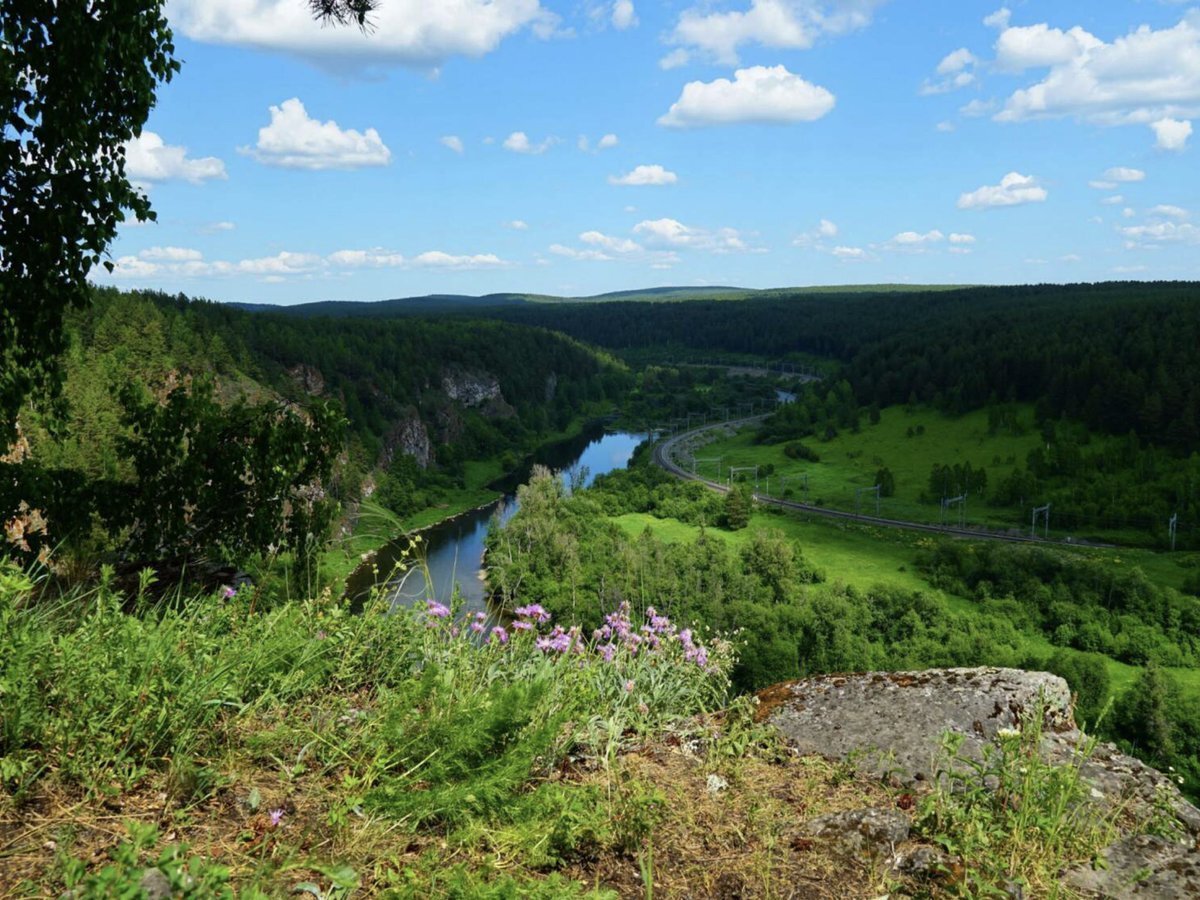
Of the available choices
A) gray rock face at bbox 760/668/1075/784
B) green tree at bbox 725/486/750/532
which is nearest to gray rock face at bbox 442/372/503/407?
green tree at bbox 725/486/750/532

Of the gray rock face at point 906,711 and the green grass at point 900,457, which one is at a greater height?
the gray rock face at point 906,711

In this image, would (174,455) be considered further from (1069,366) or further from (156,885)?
A: (1069,366)

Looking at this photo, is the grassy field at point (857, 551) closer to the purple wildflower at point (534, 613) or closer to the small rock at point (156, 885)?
the purple wildflower at point (534, 613)

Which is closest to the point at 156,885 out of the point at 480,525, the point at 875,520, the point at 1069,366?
the point at 480,525

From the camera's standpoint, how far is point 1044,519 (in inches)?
4476

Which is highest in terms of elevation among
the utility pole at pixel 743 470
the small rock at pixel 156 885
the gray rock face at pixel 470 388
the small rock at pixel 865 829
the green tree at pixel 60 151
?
the green tree at pixel 60 151

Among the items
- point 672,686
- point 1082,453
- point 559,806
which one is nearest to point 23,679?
point 559,806

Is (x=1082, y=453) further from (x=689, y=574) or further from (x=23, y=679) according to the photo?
(x=23, y=679)

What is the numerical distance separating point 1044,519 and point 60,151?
12490 cm

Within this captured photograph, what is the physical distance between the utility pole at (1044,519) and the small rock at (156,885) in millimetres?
118731

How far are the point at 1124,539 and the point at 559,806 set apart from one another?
119725 millimetres

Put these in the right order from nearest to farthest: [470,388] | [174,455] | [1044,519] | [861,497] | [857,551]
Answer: [174,455] < [857,551] < [1044,519] < [861,497] < [470,388]

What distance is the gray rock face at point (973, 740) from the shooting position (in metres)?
4.26

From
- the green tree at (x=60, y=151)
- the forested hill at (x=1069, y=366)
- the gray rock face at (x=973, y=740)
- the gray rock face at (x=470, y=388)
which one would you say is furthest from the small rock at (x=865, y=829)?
the gray rock face at (x=470, y=388)
